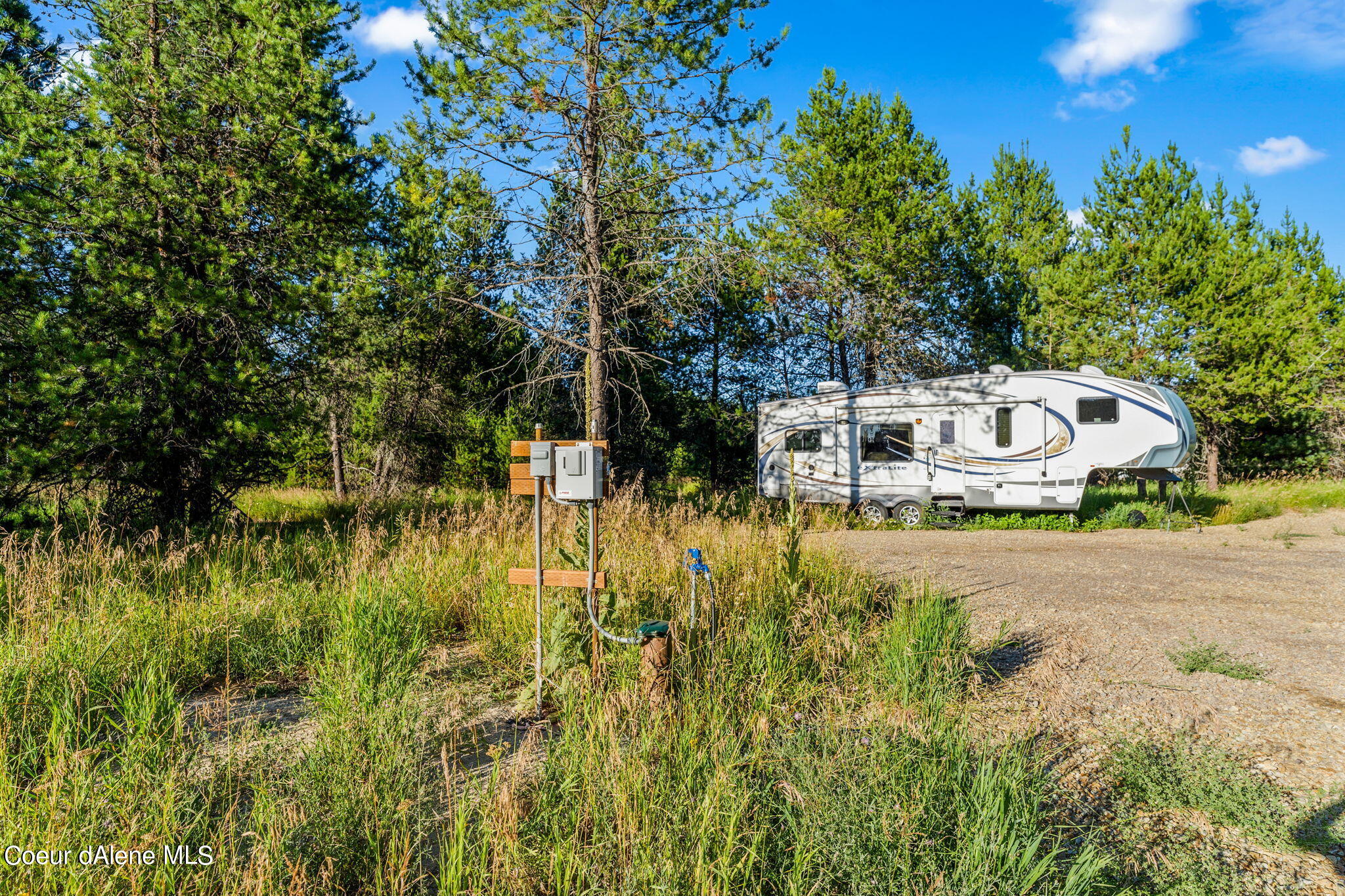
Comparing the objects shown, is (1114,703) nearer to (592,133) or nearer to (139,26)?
(592,133)

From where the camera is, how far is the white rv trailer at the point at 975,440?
10344 mm

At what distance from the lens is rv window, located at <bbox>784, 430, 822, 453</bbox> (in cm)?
1326

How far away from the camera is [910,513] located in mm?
12195

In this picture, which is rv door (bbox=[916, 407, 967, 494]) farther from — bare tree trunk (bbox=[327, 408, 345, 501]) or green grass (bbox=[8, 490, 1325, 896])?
bare tree trunk (bbox=[327, 408, 345, 501])

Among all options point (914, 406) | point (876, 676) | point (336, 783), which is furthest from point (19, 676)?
point (914, 406)

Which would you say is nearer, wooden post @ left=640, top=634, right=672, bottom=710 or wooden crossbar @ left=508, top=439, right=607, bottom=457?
wooden post @ left=640, top=634, right=672, bottom=710

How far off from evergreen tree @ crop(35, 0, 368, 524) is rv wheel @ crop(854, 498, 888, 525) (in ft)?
31.5

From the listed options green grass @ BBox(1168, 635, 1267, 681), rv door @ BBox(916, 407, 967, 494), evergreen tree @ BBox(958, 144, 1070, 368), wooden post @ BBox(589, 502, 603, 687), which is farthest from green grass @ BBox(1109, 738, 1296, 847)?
evergreen tree @ BBox(958, 144, 1070, 368)

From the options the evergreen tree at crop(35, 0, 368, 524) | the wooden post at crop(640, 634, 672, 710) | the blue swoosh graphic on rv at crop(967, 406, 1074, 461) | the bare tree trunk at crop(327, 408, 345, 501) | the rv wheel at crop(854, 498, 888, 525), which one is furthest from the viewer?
the bare tree trunk at crop(327, 408, 345, 501)

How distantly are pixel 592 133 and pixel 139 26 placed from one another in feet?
17.3

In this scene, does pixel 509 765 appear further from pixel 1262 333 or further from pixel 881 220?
pixel 1262 333

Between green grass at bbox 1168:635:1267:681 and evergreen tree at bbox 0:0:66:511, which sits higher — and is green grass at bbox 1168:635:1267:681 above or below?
below

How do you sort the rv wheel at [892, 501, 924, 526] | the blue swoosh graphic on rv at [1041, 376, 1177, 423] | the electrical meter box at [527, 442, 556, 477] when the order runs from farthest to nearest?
the rv wheel at [892, 501, 924, 526] → the blue swoosh graphic on rv at [1041, 376, 1177, 423] → the electrical meter box at [527, 442, 556, 477]

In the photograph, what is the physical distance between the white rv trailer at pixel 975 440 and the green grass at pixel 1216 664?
677cm
